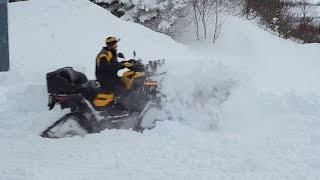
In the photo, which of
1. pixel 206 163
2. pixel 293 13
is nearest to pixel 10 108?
pixel 206 163

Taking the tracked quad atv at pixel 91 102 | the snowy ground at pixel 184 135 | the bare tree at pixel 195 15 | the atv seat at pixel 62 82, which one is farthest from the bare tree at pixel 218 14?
the atv seat at pixel 62 82

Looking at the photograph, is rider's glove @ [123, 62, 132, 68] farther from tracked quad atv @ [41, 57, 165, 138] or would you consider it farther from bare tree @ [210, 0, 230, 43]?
bare tree @ [210, 0, 230, 43]

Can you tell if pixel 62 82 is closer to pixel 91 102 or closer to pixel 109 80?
pixel 91 102

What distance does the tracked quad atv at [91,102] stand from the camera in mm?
6582

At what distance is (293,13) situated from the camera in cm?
2283

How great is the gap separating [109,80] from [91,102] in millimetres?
396

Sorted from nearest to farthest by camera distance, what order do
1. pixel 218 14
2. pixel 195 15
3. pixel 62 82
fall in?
pixel 62 82 → pixel 195 15 → pixel 218 14

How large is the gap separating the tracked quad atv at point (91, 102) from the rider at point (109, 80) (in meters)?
0.06

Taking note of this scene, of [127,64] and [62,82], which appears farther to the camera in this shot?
[127,64]

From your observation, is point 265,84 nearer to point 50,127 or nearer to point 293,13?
point 50,127

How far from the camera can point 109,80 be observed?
6.86 m

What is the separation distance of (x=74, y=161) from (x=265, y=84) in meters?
7.36

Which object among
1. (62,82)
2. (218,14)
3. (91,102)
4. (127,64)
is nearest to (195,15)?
(218,14)

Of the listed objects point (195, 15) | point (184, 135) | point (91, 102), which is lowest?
point (184, 135)
